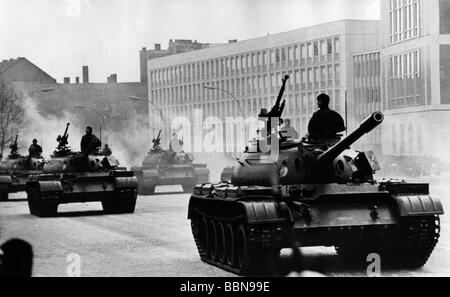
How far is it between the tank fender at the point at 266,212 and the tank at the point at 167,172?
2869 cm

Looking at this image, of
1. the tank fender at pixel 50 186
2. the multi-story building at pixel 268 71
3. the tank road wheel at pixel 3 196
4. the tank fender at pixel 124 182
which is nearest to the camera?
the tank fender at pixel 50 186

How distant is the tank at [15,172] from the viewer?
42.6m

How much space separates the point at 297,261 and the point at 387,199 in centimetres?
223

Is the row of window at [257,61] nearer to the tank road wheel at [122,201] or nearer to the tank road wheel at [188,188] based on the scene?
the tank road wheel at [188,188]

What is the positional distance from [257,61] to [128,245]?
5423cm

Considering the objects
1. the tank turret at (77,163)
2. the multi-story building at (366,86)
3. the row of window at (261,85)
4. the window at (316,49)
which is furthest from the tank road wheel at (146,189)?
the multi-story building at (366,86)

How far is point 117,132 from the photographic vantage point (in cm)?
9962

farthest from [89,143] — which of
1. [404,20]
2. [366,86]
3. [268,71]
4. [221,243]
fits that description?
[366,86]

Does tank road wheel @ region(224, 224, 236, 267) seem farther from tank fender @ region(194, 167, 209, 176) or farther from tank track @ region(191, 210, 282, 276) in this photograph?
tank fender @ region(194, 167, 209, 176)

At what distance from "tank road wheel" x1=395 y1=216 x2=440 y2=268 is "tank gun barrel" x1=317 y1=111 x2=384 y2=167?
54.6 inches

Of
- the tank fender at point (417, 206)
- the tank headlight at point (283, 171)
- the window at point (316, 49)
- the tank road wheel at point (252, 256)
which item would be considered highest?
the window at point (316, 49)

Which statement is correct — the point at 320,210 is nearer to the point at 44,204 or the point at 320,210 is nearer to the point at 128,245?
the point at 128,245

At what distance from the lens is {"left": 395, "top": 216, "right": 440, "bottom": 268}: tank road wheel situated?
16.8 meters

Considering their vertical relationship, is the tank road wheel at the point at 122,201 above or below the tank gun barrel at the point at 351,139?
below
